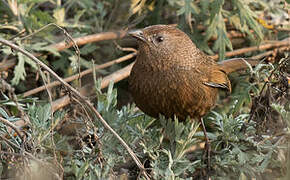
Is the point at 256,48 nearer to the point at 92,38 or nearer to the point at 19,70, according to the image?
the point at 92,38

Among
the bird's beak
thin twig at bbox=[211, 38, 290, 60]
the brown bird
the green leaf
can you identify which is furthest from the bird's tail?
the green leaf

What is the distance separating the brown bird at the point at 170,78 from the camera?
378 centimetres

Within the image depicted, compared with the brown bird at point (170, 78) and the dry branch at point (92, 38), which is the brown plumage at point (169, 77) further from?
the dry branch at point (92, 38)

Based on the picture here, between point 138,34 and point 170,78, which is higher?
point 138,34

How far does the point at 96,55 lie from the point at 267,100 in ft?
8.91

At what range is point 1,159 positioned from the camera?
2920 millimetres

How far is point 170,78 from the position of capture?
3.83 m

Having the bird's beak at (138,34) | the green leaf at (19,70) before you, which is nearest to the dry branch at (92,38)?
the green leaf at (19,70)

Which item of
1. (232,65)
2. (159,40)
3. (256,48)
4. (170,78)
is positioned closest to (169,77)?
(170,78)

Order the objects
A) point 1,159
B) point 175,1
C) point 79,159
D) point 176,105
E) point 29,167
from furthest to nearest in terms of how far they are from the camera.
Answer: point 175,1, point 176,105, point 79,159, point 1,159, point 29,167

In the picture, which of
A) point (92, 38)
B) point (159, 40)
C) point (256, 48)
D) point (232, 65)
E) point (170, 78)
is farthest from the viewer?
point (256, 48)

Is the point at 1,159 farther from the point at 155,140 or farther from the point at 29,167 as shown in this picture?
the point at 155,140

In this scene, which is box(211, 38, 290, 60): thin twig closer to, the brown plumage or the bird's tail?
the bird's tail

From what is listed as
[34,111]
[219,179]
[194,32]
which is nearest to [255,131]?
[219,179]
